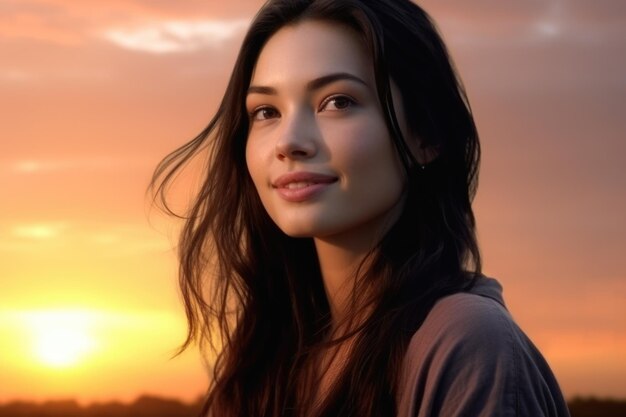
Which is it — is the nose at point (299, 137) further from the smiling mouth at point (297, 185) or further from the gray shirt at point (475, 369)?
the gray shirt at point (475, 369)

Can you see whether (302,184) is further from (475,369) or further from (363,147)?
(475,369)

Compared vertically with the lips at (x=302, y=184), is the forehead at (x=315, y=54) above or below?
above

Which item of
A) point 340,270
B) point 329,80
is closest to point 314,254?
point 340,270

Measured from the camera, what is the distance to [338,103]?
385cm

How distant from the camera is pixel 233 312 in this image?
4.66 m

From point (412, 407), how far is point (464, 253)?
1.94 feet

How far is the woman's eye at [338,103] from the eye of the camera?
3846 millimetres

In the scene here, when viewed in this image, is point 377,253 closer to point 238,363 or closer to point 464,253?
point 464,253

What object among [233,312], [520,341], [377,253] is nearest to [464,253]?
[377,253]

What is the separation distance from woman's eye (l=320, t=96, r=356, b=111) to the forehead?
8 centimetres

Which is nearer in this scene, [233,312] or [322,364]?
[322,364]

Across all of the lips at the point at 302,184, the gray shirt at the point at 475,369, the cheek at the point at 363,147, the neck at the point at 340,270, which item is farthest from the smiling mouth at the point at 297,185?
the gray shirt at the point at 475,369

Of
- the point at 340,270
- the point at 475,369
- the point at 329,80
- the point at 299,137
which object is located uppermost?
the point at 329,80

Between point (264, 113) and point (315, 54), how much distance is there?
0.98 ft
